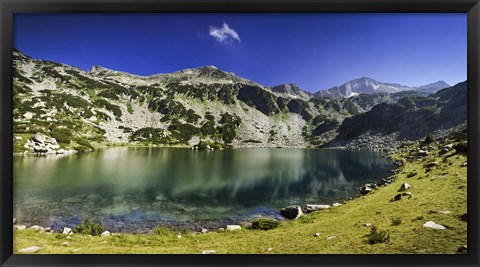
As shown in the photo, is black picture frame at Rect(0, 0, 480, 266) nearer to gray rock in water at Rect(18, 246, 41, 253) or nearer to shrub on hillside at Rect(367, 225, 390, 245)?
gray rock in water at Rect(18, 246, 41, 253)

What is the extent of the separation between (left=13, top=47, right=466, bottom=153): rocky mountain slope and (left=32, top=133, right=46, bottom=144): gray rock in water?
4.03 feet

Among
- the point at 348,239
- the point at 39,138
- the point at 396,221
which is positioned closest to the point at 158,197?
the point at 348,239

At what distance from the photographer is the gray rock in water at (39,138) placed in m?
43.6

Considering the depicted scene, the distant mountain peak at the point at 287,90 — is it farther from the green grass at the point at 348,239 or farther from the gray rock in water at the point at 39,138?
the green grass at the point at 348,239

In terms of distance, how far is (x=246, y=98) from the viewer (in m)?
153

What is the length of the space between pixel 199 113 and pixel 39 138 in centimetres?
8793

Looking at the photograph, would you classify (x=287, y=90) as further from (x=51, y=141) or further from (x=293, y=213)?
(x=293, y=213)

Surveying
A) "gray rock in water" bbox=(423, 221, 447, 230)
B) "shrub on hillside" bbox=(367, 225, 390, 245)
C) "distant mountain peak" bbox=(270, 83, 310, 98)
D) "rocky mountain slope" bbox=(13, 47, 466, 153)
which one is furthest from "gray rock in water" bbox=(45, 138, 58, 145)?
"distant mountain peak" bbox=(270, 83, 310, 98)
